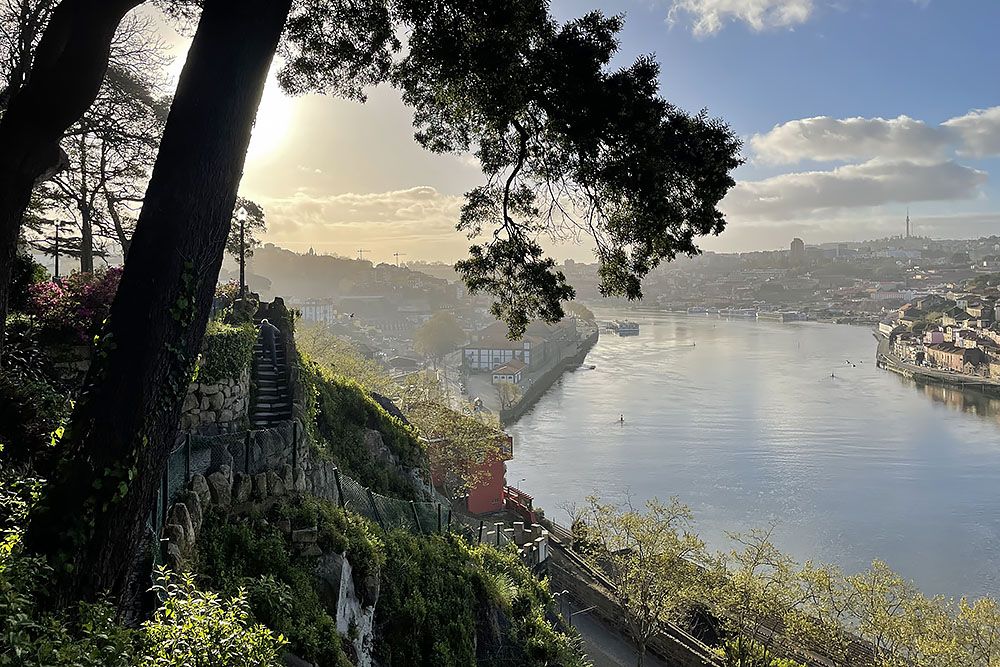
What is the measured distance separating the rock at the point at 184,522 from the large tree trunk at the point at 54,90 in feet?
6.34

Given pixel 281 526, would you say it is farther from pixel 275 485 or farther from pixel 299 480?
pixel 299 480

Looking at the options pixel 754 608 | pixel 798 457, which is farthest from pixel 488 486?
pixel 798 457

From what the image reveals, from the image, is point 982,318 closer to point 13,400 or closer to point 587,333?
point 587,333

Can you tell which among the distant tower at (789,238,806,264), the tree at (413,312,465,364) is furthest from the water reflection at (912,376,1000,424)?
the distant tower at (789,238,806,264)

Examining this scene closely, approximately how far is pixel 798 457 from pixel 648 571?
14925 mm

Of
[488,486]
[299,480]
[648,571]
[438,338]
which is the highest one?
[299,480]

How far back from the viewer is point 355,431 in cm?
836

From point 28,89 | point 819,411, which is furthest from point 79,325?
point 819,411

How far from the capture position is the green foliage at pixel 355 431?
7578 millimetres

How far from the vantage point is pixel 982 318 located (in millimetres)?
48469

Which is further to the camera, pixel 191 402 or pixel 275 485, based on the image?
pixel 191 402

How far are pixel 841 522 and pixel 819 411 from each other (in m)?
14.1

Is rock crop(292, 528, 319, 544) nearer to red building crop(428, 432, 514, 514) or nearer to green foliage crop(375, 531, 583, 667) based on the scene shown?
green foliage crop(375, 531, 583, 667)

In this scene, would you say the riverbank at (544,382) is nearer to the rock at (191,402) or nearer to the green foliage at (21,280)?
the green foliage at (21,280)
